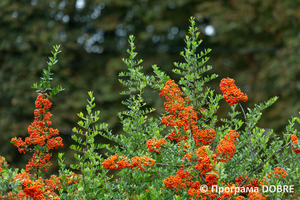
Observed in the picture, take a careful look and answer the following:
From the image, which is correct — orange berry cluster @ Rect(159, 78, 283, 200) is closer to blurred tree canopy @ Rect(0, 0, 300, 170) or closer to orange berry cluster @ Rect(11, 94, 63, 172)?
orange berry cluster @ Rect(11, 94, 63, 172)

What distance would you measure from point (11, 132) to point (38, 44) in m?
2.15

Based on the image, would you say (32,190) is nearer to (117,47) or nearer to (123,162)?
(123,162)

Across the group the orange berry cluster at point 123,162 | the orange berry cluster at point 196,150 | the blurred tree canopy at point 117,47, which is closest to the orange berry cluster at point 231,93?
the orange berry cluster at point 196,150

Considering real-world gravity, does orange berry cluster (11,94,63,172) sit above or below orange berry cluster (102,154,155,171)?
above

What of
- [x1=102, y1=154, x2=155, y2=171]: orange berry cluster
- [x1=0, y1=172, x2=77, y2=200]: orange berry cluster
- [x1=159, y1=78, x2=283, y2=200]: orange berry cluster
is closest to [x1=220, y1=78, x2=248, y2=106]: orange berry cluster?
[x1=159, y1=78, x2=283, y2=200]: orange berry cluster

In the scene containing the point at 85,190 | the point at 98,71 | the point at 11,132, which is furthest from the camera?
the point at 98,71

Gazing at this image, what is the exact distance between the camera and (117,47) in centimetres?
819

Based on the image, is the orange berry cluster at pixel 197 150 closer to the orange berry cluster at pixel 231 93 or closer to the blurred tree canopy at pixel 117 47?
the orange berry cluster at pixel 231 93

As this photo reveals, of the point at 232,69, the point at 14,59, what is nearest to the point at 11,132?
the point at 14,59

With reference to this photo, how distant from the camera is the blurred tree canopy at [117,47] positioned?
7547 mm

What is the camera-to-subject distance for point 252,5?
25.8ft

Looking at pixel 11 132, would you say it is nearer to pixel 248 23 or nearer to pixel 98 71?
pixel 98 71

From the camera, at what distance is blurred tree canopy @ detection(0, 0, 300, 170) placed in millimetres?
7547

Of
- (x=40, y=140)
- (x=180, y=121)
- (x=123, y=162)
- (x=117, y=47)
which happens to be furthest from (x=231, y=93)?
(x=117, y=47)
